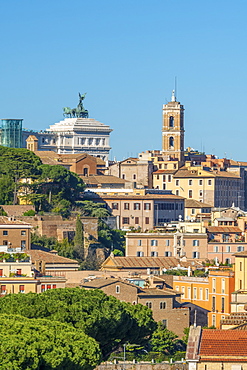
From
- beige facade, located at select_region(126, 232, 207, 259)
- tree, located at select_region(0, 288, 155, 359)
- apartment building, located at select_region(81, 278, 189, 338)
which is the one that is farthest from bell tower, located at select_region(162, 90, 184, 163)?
tree, located at select_region(0, 288, 155, 359)

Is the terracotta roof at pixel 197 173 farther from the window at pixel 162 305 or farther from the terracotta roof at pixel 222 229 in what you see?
the window at pixel 162 305

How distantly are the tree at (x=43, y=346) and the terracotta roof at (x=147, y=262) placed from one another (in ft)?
147

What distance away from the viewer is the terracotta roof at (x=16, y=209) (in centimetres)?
11381

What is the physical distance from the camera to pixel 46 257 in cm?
9706

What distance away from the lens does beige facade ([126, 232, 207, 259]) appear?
379 ft

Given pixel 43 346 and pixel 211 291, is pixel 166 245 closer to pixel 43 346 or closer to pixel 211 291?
pixel 211 291

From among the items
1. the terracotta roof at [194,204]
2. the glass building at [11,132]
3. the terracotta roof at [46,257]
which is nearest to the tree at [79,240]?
the terracotta roof at [46,257]

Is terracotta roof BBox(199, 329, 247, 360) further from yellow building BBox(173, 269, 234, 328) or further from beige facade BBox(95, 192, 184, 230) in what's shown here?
beige facade BBox(95, 192, 184, 230)

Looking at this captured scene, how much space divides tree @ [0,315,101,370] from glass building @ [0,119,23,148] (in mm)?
113949

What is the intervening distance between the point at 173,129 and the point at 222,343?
399ft

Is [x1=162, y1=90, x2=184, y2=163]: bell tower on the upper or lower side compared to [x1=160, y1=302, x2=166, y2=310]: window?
upper

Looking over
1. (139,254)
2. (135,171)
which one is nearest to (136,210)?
(139,254)

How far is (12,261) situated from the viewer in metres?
90.8

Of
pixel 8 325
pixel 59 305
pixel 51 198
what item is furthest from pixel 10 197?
pixel 8 325
